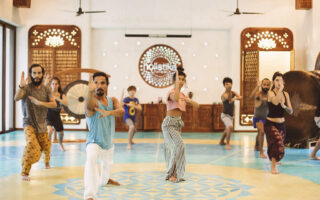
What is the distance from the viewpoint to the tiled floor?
4.63 metres

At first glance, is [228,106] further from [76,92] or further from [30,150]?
[30,150]

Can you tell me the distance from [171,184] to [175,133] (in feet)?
2.19

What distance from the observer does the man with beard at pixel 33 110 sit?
5.39m

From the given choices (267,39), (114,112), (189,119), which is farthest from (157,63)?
(114,112)

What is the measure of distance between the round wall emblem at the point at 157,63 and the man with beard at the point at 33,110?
24.6 feet

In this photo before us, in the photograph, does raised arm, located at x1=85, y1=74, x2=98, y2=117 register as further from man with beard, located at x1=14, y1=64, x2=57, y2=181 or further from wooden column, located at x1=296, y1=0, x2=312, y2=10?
wooden column, located at x1=296, y1=0, x2=312, y2=10

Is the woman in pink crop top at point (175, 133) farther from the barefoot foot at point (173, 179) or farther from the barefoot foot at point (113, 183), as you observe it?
the barefoot foot at point (113, 183)

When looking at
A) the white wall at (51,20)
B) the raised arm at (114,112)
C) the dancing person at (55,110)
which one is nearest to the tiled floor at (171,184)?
the dancing person at (55,110)

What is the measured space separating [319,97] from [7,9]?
8.41 metres

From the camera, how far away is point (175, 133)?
5.43 meters

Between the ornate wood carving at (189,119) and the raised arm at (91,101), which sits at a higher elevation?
the raised arm at (91,101)

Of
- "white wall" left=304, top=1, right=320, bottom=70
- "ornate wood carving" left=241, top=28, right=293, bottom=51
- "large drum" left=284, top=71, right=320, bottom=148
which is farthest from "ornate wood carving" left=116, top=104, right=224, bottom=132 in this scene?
"large drum" left=284, top=71, right=320, bottom=148

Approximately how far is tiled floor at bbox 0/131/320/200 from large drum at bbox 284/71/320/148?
1.36 ft

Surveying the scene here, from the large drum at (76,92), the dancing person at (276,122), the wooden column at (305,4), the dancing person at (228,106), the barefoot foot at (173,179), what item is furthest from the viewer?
the wooden column at (305,4)
